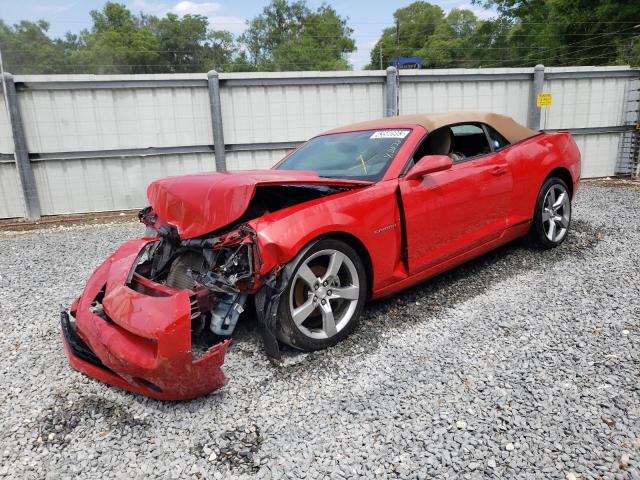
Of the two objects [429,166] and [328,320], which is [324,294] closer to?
[328,320]

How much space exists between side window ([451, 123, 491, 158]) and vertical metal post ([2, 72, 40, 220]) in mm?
7470

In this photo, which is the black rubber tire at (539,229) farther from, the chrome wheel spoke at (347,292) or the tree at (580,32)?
the tree at (580,32)

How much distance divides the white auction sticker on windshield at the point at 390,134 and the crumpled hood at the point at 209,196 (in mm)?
771

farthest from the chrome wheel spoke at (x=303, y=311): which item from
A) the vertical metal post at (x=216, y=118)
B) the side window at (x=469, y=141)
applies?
the vertical metal post at (x=216, y=118)

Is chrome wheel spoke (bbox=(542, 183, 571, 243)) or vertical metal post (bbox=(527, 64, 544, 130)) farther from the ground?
vertical metal post (bbox=(527, 64, 544, 130))

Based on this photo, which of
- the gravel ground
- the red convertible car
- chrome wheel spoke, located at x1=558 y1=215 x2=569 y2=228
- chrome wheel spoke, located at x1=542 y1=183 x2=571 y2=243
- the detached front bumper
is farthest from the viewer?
chrome wheel spoke, located at x1=558 y1=215 x2=569 y2=228

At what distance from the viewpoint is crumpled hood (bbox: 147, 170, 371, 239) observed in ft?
8.46

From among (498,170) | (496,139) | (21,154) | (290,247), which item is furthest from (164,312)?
(21,154)

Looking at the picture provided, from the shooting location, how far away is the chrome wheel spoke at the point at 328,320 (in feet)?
9.18

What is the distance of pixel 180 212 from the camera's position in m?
2.82

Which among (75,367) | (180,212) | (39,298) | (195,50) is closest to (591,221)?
(180,212)

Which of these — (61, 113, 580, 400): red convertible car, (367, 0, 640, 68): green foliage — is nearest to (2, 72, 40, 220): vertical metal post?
(61, 113, 580, 400): red convertible car

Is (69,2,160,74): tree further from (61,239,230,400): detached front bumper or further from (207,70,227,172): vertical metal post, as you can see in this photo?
(61,239,230,400): detached front bumper

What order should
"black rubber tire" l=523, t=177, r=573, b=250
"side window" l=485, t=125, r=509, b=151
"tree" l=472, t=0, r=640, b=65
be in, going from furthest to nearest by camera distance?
"tree" l=472, t=0, r=640, b=65
"black rubber tire" l=523, t=177, r=573, b=250
"side window" l=485, t=125, r=509, b=151
